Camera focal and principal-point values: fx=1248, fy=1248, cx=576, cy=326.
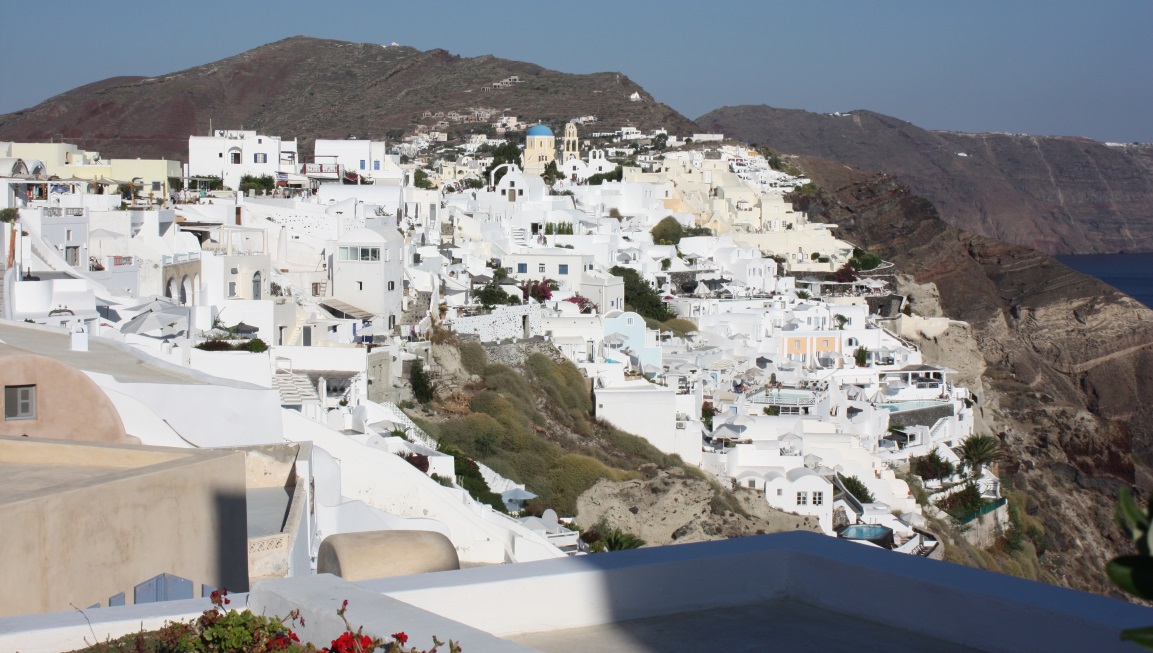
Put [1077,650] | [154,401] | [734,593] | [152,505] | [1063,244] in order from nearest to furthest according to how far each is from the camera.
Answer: [1077,650] → [734,593] → [152,505] → [154,401] → [1063,244]

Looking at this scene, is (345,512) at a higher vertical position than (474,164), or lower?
lower

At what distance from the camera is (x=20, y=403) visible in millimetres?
6996

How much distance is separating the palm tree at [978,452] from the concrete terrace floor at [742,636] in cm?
2418

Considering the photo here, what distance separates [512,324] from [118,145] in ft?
140

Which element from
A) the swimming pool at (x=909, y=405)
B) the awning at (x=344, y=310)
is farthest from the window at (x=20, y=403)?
the swimming pool at (x=909, y=405)

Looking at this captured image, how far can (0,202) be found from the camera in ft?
64.7

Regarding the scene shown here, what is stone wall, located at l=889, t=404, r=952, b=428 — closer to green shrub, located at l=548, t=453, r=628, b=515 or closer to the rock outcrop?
the rock outcrop

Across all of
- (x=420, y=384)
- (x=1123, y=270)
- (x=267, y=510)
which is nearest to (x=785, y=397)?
(x=420, y=384)

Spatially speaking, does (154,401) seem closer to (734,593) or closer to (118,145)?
(734,593)

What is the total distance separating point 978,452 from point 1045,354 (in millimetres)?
23615

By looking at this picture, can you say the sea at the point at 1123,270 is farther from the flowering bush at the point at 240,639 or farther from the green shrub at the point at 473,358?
the flowering bush at the point at 240,639

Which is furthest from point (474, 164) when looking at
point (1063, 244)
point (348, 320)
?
point (1063, 244)

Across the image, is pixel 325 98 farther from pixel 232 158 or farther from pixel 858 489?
pixel 858 489

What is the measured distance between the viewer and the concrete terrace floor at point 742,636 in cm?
325
